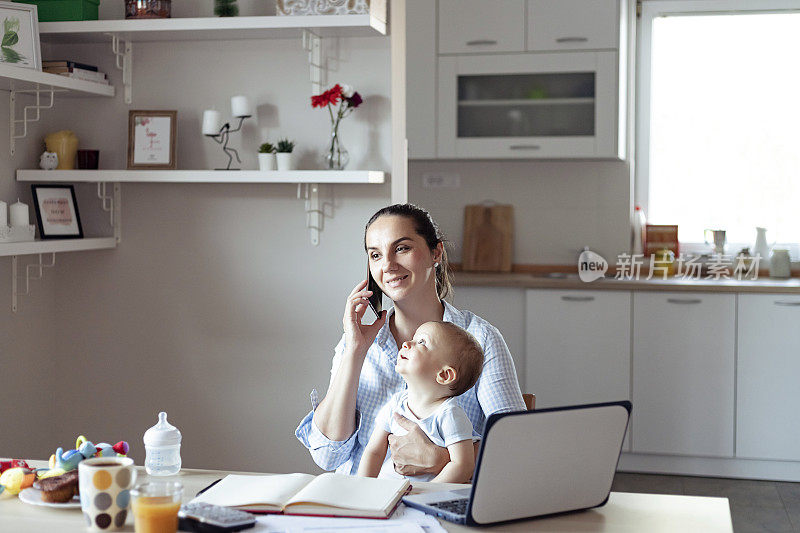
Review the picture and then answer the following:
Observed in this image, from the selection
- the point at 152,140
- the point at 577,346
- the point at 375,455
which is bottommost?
the point at 577,346

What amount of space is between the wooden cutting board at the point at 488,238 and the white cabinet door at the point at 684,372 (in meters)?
0.84

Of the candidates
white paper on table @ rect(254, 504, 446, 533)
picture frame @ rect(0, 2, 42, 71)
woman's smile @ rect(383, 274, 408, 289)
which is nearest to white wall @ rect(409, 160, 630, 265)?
picture frame @ rect(0, 2, 42, 71)

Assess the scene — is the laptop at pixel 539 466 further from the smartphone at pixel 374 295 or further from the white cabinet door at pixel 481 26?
the white cabinet door at pixel 481 26

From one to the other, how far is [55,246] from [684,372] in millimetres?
2668

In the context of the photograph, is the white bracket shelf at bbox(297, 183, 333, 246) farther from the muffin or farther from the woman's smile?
the muffin

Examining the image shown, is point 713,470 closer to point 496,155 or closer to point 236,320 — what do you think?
point 496,155

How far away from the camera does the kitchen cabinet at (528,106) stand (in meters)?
4.24

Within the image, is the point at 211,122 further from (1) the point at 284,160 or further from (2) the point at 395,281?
(2) the point at 395,281

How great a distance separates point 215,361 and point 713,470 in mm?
2349

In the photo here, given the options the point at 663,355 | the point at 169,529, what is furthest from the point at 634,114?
the point at 169,529

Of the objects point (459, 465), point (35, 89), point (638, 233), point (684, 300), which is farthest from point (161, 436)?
point (638, 233)

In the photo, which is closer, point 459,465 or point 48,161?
point 459,465

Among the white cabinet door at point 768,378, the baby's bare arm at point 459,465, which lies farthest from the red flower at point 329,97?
the white cabinet door at point 768,378

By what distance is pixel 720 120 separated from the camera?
4.68 metres
